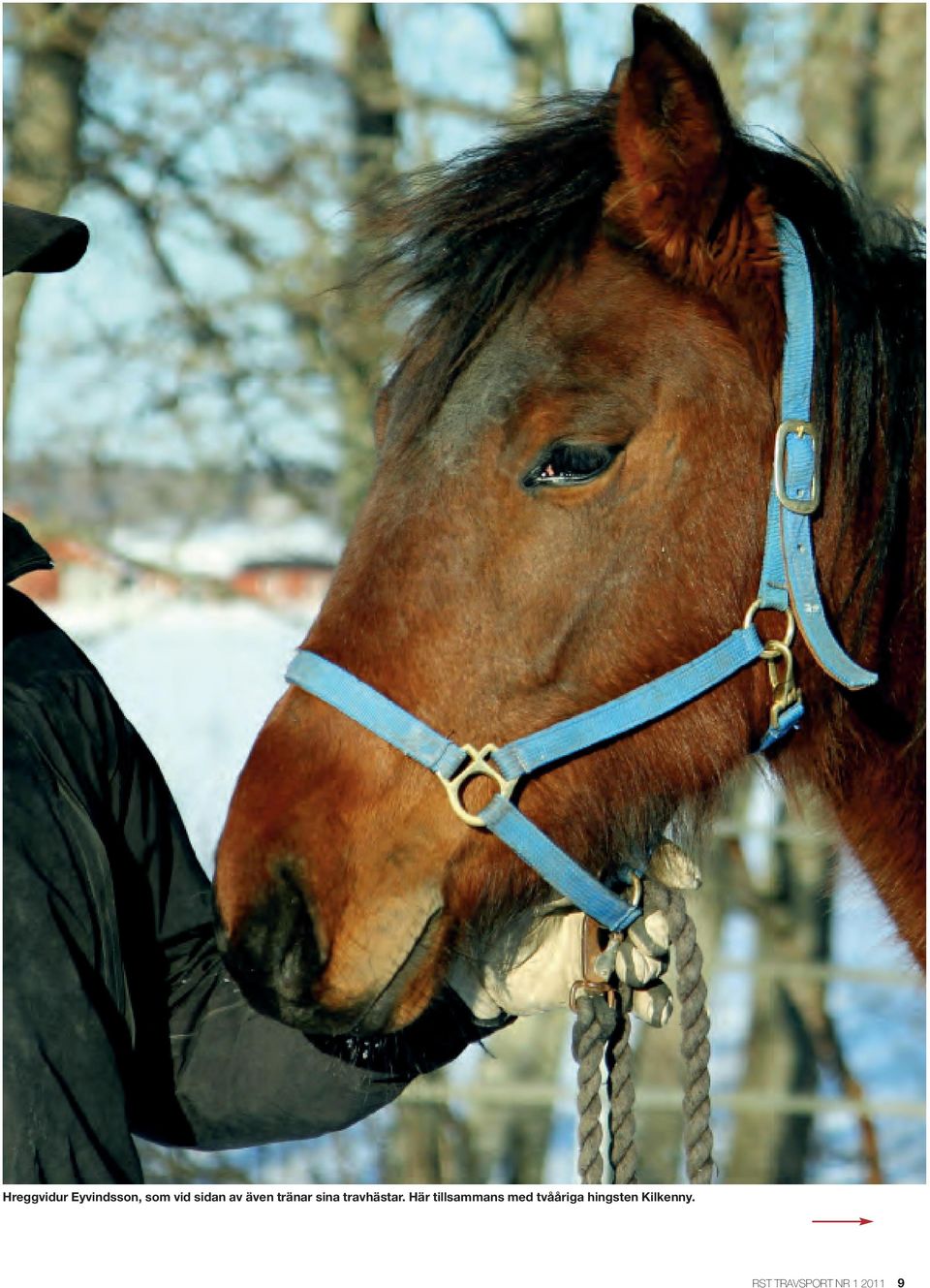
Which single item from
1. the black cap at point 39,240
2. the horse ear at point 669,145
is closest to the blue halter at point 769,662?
the horse ear at point 669,145

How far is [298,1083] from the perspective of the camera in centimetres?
182

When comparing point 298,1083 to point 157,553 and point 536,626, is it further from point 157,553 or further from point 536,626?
point 157,553

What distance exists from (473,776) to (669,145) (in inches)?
33.0

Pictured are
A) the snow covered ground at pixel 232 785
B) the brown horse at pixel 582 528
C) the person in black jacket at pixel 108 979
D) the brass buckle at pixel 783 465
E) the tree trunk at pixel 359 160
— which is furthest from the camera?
the tree trunk at pixel 359 160

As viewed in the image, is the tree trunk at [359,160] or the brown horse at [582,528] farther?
the tree trunk at [359,160]

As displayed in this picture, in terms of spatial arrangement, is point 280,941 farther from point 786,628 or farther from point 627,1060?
point 786,628

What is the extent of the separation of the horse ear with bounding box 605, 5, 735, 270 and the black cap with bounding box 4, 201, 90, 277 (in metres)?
0.72

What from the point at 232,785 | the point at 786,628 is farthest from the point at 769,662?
the point at 232,785

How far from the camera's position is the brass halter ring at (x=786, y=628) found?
5.66ft

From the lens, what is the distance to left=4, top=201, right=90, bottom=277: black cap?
67.2 inches

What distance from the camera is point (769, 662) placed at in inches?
68.7

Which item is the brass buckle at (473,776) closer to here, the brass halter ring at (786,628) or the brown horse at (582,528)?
the brown horse at (582,528)
